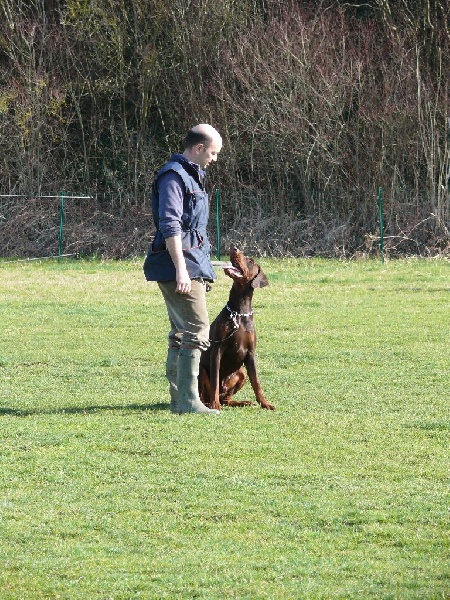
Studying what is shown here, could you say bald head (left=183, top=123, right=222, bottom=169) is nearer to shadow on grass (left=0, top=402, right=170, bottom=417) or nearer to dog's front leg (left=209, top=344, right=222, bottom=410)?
dog's front leg (left=209, top=344, right=222, bottom=410)

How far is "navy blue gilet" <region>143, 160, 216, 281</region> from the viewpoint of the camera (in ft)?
26.3

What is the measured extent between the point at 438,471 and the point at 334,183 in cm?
2061

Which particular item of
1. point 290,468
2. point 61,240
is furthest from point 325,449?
point 61,240

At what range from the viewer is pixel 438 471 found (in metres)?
6.61

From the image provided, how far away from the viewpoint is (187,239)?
26.6 feet

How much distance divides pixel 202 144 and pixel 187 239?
65 centimetres

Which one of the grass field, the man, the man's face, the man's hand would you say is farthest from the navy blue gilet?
the grass field

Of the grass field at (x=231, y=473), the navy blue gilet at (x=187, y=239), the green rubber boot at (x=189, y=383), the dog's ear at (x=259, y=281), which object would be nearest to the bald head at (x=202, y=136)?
the navy blue gilet at (x=187, y=239)

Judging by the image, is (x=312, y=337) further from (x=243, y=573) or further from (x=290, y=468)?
(x=243, y=573)

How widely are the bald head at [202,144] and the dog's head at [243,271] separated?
2.59 feet

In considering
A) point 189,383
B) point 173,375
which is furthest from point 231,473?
point 173,375

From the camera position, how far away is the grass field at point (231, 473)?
4805 mm

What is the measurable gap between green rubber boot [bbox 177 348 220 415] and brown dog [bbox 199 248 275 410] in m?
0.23

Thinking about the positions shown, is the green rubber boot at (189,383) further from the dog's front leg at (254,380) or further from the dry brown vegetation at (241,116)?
the dry brown vegetation at (241,116)
